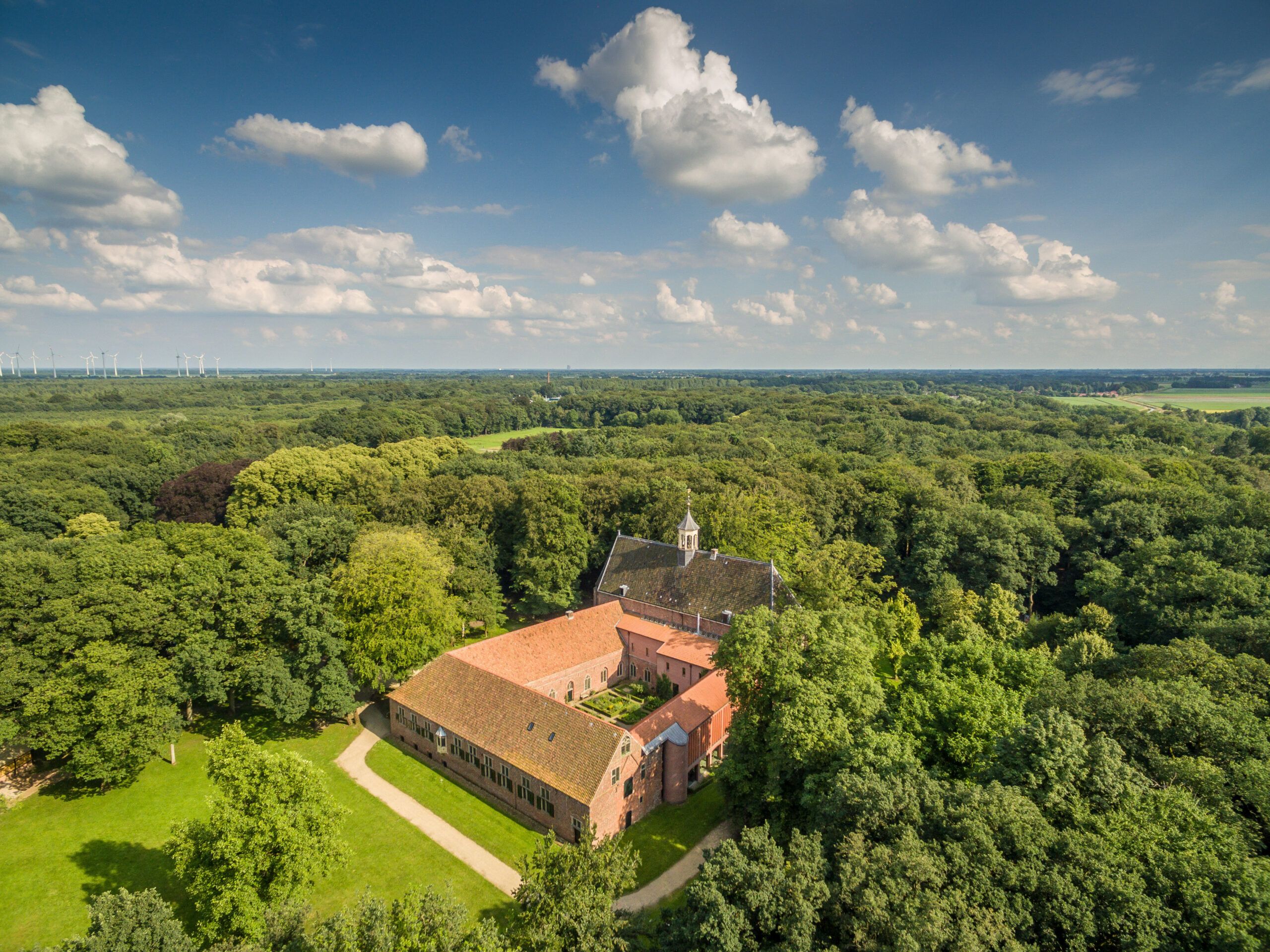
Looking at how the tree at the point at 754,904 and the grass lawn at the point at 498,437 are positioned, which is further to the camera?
the grass lawn at the point at 498,437

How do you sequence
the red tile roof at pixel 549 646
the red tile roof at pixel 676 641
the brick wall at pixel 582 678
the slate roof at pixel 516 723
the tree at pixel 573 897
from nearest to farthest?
the tree at pixel 573 897
the slate roof at pixel 516 723
the red tile roof at pixel 549 646
the brick wall at pixel 582 678
the red tile roof at pixel 676 641

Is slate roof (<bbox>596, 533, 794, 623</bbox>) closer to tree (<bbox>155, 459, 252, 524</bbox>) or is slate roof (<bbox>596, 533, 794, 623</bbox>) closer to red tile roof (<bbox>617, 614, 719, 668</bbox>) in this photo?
red tile roof (<bbox>617, 614, 719, 668</bbox>)

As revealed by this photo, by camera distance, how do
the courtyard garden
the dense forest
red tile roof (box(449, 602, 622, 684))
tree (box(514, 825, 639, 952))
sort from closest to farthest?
the dense forest < tree (box(514, 825, 639, 952)) < red tile roof (box(449, 602, 622, 684)) < the courtyard garden

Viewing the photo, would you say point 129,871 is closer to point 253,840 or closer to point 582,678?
point 253,840

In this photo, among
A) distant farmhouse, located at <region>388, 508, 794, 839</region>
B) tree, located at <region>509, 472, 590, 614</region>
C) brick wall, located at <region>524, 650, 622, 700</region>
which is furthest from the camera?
tree, located at <region>509, 472, 590, 614</region>

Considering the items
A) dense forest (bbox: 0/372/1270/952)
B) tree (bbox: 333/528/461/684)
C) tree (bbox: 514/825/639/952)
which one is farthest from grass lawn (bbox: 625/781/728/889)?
tree (bbox: 333/528/461/684)

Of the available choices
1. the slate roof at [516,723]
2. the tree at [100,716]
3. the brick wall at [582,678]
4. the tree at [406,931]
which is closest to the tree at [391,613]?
the slate roof at [516,723]

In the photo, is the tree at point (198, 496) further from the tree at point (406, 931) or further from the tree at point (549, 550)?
the tree at point (406, 931)

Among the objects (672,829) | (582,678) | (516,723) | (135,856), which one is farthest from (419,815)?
(582,678)

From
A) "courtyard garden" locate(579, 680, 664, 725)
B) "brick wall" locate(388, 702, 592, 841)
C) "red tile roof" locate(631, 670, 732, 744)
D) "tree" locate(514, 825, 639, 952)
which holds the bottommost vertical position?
"courtyard garden" locate(579, 680, 664, 725)
